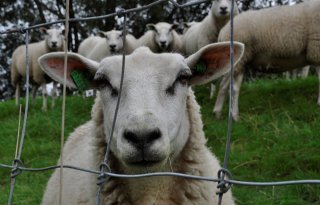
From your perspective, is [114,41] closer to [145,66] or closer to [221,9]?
[221,9]

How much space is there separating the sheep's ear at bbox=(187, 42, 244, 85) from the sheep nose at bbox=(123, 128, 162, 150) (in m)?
0.62

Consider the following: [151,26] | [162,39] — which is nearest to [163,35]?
[162,39]

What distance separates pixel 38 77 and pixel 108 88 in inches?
314

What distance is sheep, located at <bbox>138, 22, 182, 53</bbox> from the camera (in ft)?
30.2

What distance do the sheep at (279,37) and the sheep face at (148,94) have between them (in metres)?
3.86

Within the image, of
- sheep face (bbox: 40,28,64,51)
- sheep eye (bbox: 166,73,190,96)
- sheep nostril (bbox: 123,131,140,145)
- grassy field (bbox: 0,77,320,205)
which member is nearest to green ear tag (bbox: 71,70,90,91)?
sheep eye (bbox: 166,73,190,96)

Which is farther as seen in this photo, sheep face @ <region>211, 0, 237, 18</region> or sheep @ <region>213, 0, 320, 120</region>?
sheep face @ <region>211, 0, 237, 18</region>

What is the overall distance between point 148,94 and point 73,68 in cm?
60

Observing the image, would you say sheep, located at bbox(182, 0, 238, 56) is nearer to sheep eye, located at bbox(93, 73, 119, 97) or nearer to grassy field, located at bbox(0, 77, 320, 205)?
grassy field, located at bbox(0, 77, 320, 205)

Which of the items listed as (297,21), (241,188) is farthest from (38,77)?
(241,188)

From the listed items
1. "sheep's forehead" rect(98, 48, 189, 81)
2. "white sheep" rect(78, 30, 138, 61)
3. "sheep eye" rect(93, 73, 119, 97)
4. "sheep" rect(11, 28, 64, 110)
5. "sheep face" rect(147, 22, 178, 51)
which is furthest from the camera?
"sheep" rect(11, 28, 64, 110)

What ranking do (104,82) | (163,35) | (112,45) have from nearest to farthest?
(104,82) → (163,35) → (112,45)

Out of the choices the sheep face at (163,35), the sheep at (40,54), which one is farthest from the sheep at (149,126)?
the sheep at (40,54)

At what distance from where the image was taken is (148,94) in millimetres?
2115
